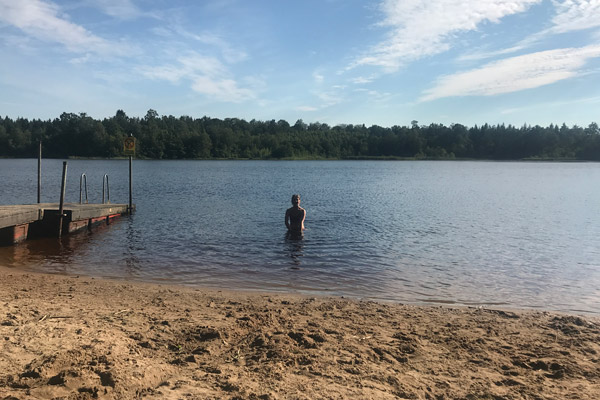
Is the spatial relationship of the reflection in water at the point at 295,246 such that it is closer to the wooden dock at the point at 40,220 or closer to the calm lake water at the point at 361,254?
the calm lake water at the point at 361,254

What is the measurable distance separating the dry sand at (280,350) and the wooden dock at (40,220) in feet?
19.9

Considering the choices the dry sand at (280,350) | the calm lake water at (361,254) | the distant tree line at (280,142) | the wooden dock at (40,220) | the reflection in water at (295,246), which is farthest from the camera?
the distant tree line at (280,142)

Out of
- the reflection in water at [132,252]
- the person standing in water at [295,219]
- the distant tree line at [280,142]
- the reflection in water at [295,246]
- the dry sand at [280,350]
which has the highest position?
the distant tree line at [280,142]

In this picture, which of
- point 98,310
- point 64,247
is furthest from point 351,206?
point 98,310

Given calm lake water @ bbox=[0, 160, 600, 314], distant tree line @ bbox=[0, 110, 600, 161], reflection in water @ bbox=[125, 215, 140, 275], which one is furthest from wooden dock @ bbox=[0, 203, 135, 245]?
distant tree line @ bbox=[0, 110, 600, 161]

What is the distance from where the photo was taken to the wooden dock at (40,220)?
12195 millimetres

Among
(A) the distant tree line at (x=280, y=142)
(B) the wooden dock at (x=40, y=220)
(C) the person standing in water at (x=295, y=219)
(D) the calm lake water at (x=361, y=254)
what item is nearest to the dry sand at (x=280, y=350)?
(D) the calm lake water at (x=361, y=254)

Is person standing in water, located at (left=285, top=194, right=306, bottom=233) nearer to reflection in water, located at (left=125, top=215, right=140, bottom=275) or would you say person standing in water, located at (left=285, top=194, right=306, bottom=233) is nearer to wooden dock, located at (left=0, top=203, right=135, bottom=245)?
reflection in water, located at (left=125, top=215, right=140, bottom=275)

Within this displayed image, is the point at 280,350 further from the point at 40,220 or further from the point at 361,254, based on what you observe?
the point at 40,220

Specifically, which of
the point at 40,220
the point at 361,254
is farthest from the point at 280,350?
the point at 40,220

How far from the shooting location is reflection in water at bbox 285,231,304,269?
11.1 metres

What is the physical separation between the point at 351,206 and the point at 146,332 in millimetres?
19898

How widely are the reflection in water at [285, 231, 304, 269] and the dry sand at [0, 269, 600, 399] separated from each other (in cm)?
385

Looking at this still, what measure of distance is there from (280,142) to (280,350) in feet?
458
